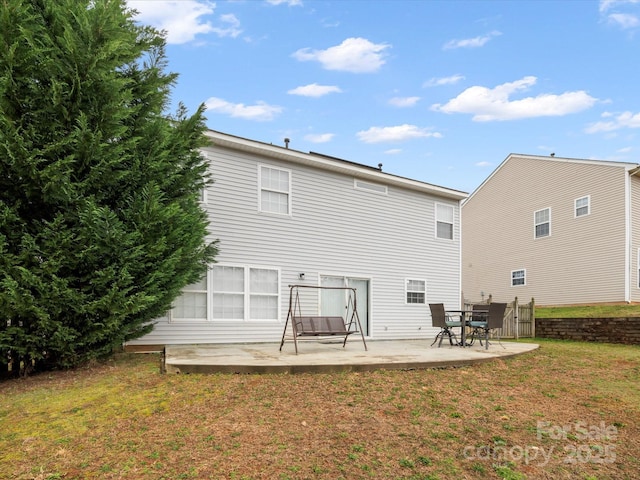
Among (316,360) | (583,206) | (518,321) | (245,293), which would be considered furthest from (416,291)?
(583,206)

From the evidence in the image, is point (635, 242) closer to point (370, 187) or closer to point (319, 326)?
point (370, 187)

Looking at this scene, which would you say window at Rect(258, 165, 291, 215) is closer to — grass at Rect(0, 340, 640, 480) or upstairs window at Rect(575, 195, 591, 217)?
grass at Rect(0, 340, 640, 480)

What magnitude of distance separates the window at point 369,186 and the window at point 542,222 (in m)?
9.82

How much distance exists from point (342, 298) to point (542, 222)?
11.9 metres

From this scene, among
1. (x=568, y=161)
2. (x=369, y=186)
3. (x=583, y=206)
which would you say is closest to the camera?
(x=369, y=186)

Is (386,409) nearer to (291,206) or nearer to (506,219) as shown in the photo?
(291,206)

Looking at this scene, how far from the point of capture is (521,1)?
1259 cm

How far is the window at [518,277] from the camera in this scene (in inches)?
789

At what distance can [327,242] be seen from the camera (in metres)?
12.2

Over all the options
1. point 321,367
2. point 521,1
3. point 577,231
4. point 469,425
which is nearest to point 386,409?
point 469,425

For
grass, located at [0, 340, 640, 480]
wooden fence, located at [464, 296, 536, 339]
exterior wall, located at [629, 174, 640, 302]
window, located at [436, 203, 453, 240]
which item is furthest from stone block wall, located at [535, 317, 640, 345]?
grass, located at [0, 340, 640, 480]

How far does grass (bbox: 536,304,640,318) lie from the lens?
14350 mm

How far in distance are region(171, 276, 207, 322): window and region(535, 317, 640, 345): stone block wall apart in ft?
36.9

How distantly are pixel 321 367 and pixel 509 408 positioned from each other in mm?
2571
